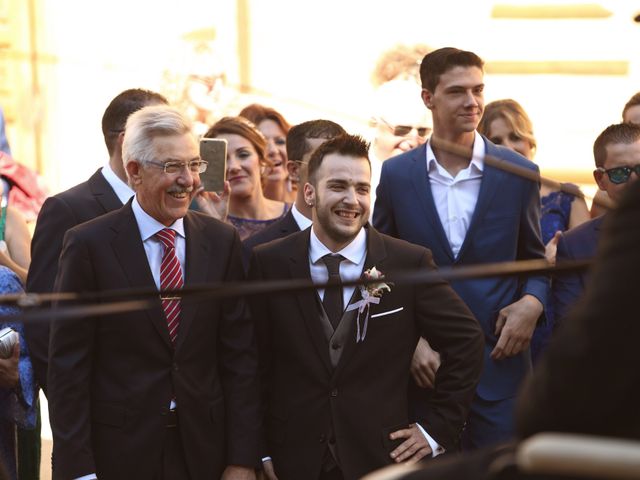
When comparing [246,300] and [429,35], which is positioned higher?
[429,35]

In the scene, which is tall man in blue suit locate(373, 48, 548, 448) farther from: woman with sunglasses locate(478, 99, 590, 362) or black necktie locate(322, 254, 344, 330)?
black necktie locate(322, 254, 344, 330)

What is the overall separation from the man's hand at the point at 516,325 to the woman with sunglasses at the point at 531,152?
24.2 inches

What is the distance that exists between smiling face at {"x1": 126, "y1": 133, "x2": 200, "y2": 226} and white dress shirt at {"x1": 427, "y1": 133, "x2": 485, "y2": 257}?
3.57 feet

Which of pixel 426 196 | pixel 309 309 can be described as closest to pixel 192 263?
pixel 309 309

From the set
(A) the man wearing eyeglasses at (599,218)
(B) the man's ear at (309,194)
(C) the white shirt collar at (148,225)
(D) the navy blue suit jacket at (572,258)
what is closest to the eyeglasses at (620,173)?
(A) the man wearing eyeglasses at (599,218)

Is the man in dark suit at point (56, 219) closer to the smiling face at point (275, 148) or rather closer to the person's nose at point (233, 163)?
the person's nose at point (233, 163)

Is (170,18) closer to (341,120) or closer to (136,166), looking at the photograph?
(341,120)

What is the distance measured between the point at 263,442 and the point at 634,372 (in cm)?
267

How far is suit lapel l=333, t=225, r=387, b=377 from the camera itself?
504 cm

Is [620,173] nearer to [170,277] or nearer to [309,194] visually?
[309,194]

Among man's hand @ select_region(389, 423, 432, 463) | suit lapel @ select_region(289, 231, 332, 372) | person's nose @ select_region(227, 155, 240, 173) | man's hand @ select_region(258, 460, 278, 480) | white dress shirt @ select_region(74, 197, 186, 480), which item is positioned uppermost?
person's nose @ select_region(227, 155, 240, 173)

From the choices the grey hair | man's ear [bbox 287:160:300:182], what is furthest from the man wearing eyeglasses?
the grey hair

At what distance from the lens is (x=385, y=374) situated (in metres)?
5.09

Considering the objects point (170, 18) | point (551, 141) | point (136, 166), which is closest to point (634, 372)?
point (136, 166)
